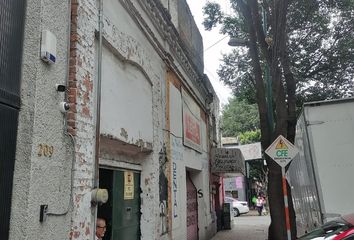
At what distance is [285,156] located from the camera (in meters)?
9.00

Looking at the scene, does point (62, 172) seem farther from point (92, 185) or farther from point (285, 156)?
point (285, 156)

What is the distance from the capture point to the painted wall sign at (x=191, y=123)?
39.4ft

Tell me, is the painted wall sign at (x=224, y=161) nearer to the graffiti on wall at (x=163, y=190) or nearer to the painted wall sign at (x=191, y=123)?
the painted wall sign at (x=191, y=123)

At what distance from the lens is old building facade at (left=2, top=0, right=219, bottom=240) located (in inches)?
162

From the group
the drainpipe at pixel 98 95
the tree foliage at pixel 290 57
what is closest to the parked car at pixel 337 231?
the drainpipe at pixel 98 95

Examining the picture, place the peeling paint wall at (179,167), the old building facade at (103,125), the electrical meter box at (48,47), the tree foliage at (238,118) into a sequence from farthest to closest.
Result: the tree foliage at (238,118) < the peeling paint wall at (179,167) < the electrical meter box at (48,47) < the old building facade at (103,125)

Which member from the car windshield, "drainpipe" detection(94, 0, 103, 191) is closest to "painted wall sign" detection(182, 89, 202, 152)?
"drainpipe" detection(94, 0, 103, 191)

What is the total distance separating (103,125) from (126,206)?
2.16 meters

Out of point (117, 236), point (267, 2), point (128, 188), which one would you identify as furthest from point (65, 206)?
point (267, 2)

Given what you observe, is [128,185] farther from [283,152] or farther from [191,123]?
[191,123]

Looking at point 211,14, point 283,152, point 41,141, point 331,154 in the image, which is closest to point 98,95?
point 41,141

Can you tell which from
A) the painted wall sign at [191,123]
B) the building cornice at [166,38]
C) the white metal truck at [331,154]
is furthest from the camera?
the painted wall sign at [191,123]

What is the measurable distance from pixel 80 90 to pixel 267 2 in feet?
32.7

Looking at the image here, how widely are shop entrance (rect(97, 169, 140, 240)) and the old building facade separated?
0.7 inches
